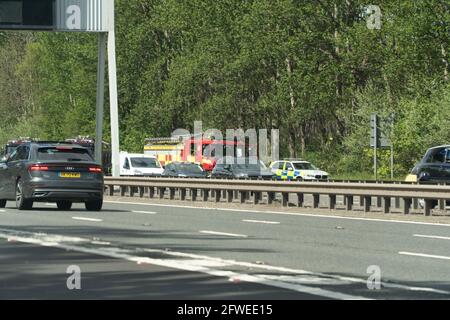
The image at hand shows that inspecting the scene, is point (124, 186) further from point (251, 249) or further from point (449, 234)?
point (251, 249)

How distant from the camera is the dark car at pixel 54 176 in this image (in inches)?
1017

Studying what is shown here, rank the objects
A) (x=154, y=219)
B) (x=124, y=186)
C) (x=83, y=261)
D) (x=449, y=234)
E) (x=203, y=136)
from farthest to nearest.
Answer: (x=203, y=136) → (x=124, y=186) → (x=154, y=219) → (x=449, y=234) → (x=83, y=261)

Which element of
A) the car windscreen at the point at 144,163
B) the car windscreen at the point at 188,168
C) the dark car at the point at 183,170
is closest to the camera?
the dark car at the point at 183,170

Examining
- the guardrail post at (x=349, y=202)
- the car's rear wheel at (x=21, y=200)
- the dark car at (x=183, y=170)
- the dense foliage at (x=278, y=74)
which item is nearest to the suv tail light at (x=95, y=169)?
the car's rear wheel at (x=21, y=200)

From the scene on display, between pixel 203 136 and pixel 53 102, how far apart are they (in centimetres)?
2999

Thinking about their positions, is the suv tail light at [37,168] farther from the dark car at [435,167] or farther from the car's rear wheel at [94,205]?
the dark car at [435,167]

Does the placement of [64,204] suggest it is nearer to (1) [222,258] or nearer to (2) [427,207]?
(2) [427,207]

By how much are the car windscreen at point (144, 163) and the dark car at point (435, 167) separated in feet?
84.3

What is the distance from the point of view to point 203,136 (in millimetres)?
63438

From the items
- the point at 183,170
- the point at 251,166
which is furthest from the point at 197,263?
the point at 251,166

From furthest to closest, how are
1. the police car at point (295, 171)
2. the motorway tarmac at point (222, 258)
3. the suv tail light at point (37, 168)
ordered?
the police car at point (295, 171), the suv tail light at point (37, 168), the motorway tarmac at point (222, 258)

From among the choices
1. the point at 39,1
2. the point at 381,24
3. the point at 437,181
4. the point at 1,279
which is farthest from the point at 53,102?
the point at 1,279

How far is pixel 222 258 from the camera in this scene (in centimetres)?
1373

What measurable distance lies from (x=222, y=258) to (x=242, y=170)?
38.6m
